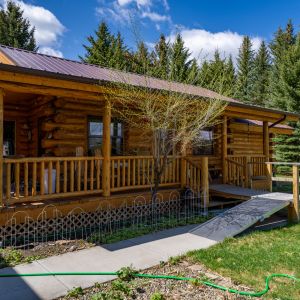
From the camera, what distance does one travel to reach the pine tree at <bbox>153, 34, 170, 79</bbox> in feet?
29.0

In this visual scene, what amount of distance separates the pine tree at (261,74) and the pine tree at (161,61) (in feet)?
105

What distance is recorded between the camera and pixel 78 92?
24.1 ft

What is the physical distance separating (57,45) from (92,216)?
1398 inches

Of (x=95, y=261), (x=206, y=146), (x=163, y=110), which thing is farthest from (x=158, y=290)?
(x=206, y=146)

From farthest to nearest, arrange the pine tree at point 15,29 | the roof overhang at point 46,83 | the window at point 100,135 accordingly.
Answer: the pine tree at point 15,29 → the window at point 100,135 → the roof overhang at point 46,83

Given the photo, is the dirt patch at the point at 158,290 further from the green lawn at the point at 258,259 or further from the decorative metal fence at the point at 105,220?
the decorative metal fence at the point at 105,220

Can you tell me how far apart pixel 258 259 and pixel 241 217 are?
2.23 metres

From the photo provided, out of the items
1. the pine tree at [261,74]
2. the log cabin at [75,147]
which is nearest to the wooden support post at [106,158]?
the log cabin at [75,147]

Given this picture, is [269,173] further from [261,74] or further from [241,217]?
[261,74]

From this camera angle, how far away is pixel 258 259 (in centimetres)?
513

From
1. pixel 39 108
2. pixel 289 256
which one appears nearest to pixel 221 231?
pixel 289 256

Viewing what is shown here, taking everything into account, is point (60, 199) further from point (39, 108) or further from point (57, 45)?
point (57, 45)

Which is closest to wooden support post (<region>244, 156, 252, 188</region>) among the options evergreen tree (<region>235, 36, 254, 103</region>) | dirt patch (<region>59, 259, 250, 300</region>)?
dirt patch (<region>59, 259, 250, 300</region>)

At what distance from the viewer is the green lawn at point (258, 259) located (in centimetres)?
420
